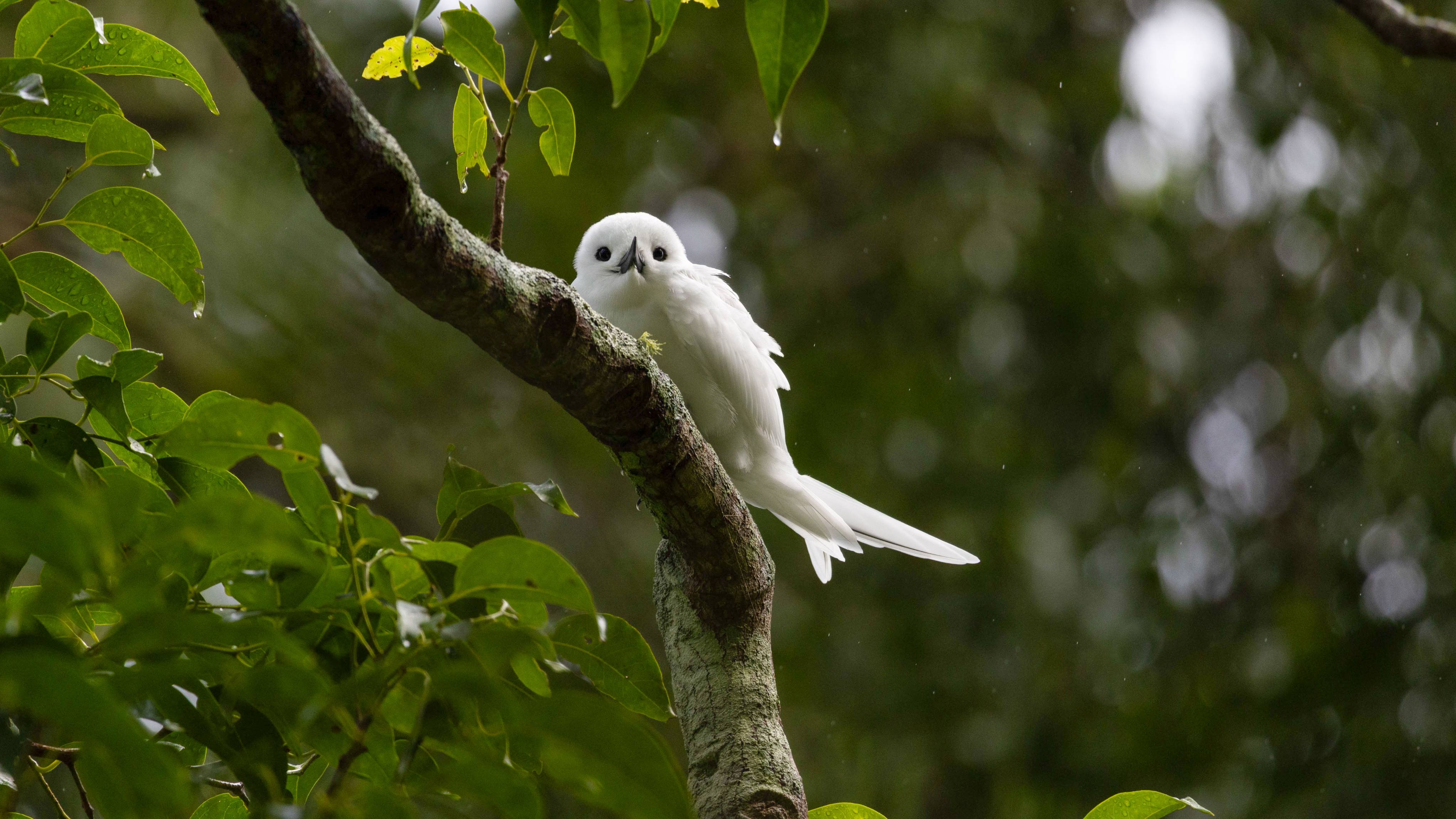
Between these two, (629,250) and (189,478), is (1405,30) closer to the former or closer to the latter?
(629,250)

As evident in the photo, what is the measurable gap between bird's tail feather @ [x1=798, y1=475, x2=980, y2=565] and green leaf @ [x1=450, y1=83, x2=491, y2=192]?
4.53 ft

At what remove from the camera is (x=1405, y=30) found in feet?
6.84

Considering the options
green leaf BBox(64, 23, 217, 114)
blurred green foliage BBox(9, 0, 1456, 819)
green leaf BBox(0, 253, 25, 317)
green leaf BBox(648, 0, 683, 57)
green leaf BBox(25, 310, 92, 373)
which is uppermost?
green leaf BBox(648, 0, 683, 57)

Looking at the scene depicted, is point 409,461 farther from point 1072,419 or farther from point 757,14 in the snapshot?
point 757,14

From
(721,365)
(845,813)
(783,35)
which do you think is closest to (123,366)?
(783,35)

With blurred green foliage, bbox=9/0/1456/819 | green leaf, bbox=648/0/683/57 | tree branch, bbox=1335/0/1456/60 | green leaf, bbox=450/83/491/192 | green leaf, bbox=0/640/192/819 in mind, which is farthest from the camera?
blurred green foliage, bbox=9/0/1456/819

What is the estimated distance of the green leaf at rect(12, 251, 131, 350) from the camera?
39.4 inches

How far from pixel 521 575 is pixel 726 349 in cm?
156

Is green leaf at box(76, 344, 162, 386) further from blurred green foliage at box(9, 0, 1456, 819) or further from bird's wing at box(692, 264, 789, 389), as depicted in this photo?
blurred green foliage at box(9, 0, 1456, 819)

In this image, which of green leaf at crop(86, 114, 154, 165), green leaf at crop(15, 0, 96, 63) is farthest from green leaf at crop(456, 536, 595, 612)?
green leaf at crop(15, 0, 96, 63)

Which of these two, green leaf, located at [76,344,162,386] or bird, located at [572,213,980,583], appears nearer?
green leaf, located at [76,344,162,386]

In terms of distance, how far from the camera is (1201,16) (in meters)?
4.91

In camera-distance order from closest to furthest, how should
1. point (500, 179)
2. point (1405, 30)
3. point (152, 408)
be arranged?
point (152, 408) → point (500, 179) → point (1405, 30)

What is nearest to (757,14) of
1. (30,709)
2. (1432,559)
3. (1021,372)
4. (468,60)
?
(468,60)
